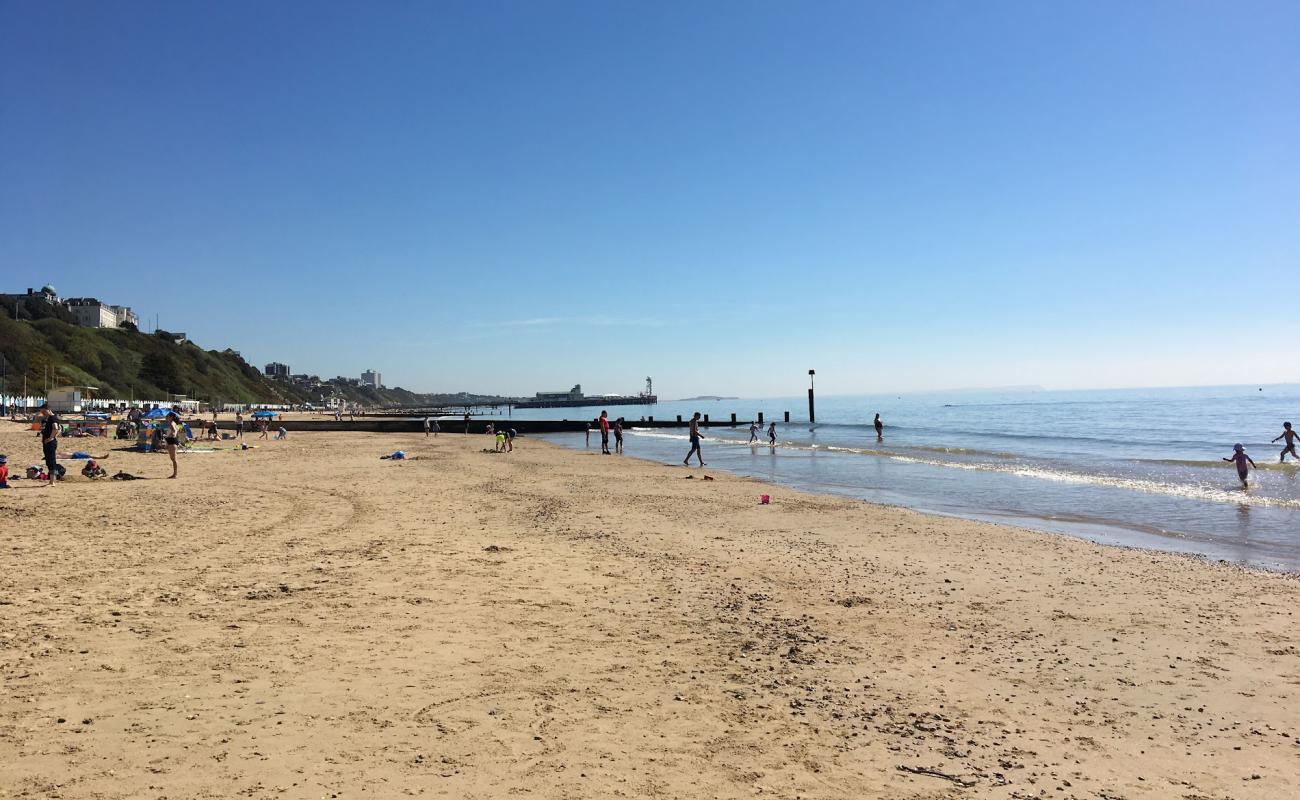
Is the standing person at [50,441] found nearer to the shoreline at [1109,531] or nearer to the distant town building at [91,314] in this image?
the shoreline at [1109,531]

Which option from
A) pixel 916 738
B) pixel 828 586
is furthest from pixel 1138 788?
pixel 828 586

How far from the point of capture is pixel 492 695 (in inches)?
193

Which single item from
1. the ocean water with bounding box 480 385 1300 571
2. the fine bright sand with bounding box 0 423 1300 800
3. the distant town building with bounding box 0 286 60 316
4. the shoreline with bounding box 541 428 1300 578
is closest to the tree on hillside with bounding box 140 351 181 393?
the distant town building with bounding box 0 286 60 316

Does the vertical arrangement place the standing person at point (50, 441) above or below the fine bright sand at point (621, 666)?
above

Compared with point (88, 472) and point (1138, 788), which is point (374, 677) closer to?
point (1138, 788)

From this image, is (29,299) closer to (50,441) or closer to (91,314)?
(91,314)

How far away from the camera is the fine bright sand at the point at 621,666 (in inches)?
A: 155

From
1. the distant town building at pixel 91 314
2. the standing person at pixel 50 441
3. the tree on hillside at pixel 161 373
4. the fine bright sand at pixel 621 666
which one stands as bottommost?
the fine bright sand at pixel 621 666

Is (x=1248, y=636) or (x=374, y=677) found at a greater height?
(x=374, y=677)

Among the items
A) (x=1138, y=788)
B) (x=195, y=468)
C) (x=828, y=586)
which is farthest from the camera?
(x=195, y=468)

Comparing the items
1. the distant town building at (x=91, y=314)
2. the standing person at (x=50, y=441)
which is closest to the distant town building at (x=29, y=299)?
the distant town building at (x=91, y=314)

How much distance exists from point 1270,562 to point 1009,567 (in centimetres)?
445

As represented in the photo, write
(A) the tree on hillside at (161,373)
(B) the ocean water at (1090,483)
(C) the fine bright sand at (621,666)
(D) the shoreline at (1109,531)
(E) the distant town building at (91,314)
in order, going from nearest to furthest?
1. (C) the fine bright sand at (621,666)
2. (D) the shoreline at (1109,531)
3. (B) the ocean water at (1090,483)
4. (A) the tree on hillside at (161,373)
5. (E) the distant town building at (91,314)

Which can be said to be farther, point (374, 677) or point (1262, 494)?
point (1262, 494)
